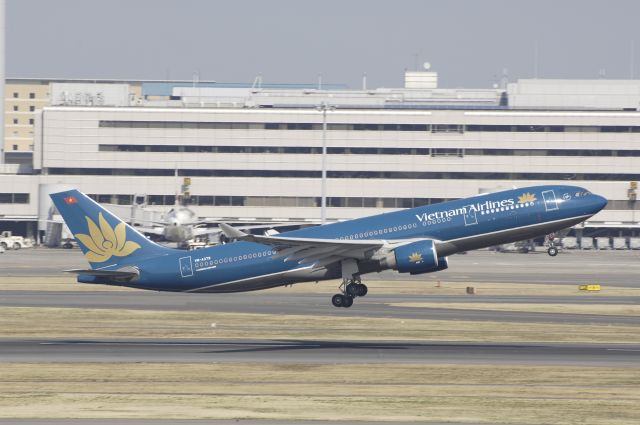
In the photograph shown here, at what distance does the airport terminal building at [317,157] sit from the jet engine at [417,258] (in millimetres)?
102007

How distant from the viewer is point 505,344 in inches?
2242

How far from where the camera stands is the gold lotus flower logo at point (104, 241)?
5625 cm

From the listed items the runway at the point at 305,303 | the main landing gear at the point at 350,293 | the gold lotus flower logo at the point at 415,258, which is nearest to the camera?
the gold lotus flower logo at the point at 415,258

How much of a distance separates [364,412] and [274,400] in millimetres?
3931

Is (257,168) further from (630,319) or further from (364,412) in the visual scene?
(364,412)

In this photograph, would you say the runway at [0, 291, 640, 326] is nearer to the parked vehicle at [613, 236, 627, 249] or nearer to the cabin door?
the cabin door

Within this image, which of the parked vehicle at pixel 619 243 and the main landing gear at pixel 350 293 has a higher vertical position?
the parked vehicle at pixel 619 243

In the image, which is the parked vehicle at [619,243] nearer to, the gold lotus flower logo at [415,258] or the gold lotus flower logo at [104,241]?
the gold lotus flower logo at [415,258]

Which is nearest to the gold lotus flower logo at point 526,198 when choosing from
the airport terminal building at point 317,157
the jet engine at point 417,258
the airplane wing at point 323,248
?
the jet engine at point 417,258

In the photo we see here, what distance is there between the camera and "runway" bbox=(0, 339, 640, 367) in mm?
50781

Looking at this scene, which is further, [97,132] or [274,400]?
[97,132]

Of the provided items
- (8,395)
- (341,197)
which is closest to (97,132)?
(341,197)

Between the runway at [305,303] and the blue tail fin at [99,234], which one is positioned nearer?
the blue tail fin at [99,234]

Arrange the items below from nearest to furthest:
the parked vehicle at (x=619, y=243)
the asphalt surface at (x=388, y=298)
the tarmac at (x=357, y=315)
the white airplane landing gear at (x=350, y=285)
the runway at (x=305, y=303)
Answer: the tarmac at (x=357, y=315), the white airplane landing gear at (x=350, y=285), the runway at (x=305, y=303), the asphalt surface at (x=388, y=298), the parked vehicle at (x=619, y=243)
